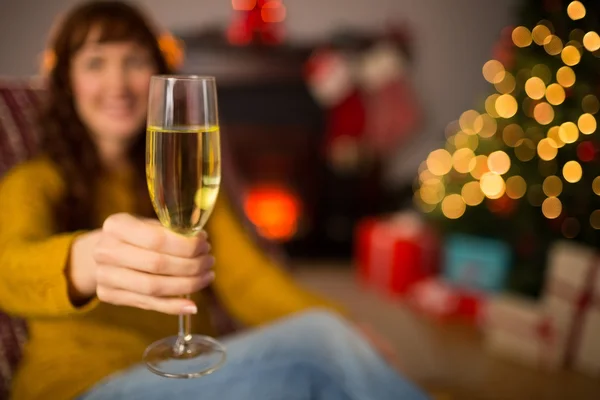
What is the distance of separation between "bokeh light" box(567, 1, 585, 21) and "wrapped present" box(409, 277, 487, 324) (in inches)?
46.9

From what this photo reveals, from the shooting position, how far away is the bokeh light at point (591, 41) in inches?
90.0

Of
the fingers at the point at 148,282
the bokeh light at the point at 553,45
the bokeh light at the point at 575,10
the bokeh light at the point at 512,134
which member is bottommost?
the fingers at the point at 148,282

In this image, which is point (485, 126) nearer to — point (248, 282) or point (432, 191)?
point (432, 191)

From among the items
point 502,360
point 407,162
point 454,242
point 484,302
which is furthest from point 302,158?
point 502,360

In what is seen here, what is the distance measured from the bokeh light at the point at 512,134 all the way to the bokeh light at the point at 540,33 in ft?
1.17

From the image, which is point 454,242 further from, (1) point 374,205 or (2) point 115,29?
(2) point 115,29

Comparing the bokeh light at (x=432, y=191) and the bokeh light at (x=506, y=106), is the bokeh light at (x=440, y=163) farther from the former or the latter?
the bokeh light at (x=506, y=106)

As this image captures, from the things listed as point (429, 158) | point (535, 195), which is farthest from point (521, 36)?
point (429, 158)

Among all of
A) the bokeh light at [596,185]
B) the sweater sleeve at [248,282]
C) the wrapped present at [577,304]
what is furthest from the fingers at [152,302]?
the bokeh light at [596,185]

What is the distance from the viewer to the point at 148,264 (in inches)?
29.9

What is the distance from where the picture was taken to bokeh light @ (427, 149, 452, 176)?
9.92ft

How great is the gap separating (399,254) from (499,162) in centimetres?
64

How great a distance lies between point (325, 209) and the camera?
356 cm

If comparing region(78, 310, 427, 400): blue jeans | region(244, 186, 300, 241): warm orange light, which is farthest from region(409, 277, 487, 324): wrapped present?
region(78, 310, 427, 400): blue jeans
